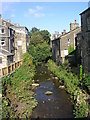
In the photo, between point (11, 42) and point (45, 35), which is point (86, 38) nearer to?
point (11, 42)

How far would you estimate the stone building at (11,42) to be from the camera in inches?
1196

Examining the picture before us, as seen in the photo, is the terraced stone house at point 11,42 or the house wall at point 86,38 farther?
the terraced stone house at point 11,42

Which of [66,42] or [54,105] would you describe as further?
[66,42]

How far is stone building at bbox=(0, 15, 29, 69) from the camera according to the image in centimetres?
3038

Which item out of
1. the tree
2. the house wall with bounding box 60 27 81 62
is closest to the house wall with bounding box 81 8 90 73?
the house wall with bounding box 60 27 81 62

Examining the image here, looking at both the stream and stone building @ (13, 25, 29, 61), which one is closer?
the stream

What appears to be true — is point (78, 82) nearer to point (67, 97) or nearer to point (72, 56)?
point (67, 97)

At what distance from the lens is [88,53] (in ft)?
62.4

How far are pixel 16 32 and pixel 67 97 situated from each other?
2735 centimetres

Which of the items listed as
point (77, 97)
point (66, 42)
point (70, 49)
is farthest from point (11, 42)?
point (77, 97)

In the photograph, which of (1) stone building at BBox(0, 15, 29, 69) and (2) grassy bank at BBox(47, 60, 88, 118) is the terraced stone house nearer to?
(1) stone building at BBox(0, 15, 29, 69)

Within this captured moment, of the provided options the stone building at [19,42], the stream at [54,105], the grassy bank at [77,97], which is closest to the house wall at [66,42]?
the grassy bank at [77,97]

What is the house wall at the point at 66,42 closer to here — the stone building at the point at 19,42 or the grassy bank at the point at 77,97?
the grassy bank at the point at 77,97

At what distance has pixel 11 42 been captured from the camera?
35.6 meters
